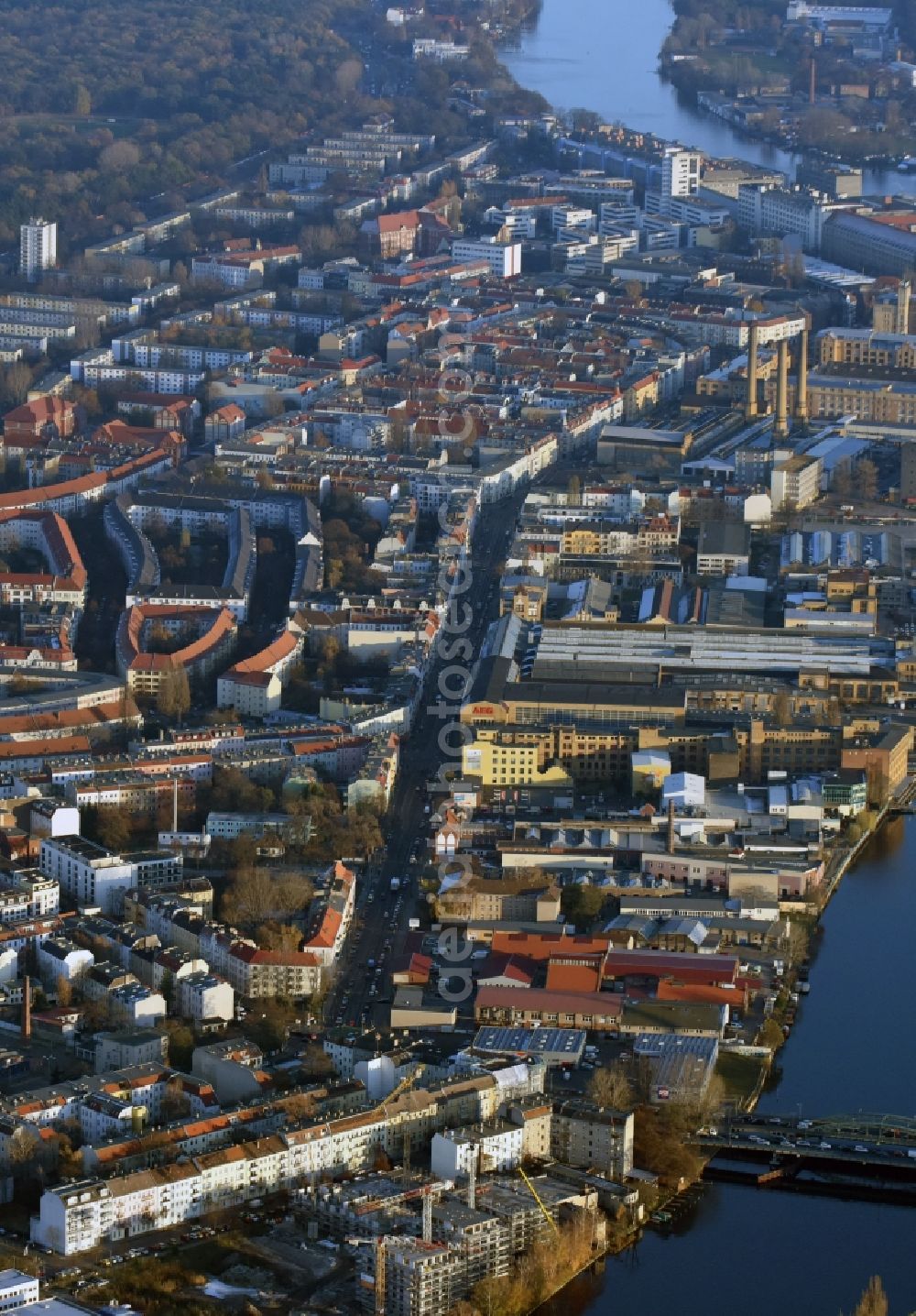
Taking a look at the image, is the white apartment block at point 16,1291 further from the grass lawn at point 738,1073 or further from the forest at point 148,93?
the forest at point 148,93

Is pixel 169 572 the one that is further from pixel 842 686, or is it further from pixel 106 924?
pixel 106 924

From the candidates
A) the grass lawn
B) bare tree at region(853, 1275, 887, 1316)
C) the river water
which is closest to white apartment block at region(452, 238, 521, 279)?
the river water

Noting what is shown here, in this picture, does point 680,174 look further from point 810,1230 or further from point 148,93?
point 810,1230

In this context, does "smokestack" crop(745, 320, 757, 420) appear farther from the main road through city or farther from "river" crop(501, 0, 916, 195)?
"river" crop(501, 0, 916, 195)

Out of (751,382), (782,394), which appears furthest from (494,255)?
(782,394)

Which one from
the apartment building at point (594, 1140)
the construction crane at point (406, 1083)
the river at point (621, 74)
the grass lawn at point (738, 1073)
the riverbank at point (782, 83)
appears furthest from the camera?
the river at point (621, 74)

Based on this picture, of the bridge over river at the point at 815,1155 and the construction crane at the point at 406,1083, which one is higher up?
the construction crane at the point at 406,1083

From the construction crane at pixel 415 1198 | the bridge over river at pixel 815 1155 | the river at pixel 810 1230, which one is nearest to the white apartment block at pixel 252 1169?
the construction crane at pixel 415 1198
